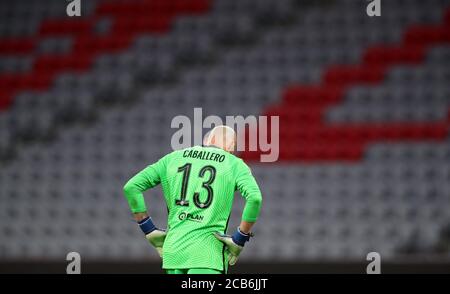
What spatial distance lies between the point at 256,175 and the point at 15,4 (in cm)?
524

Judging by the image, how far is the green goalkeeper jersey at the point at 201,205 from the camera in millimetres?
5477

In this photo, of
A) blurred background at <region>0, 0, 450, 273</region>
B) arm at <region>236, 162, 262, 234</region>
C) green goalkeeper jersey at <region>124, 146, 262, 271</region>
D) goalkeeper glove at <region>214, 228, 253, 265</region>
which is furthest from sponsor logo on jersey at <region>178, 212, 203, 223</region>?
blurred background at <region>0, 0, 450, 273</region>

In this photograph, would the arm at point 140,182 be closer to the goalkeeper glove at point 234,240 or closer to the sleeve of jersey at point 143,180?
the sleeve of jersey at point 143,180

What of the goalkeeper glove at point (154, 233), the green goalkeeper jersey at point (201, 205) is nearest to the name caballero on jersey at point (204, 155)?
the green goalkeeper jersey at point (201, 205)

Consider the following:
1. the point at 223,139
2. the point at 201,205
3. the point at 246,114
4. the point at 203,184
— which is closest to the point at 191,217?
the point at 201,205

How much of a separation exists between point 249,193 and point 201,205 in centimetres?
32

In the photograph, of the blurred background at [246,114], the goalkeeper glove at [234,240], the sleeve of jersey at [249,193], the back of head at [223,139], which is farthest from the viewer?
the blurred background at [246,114]

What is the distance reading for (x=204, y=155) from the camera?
557 centimetres

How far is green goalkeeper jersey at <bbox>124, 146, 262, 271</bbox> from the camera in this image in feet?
18.0

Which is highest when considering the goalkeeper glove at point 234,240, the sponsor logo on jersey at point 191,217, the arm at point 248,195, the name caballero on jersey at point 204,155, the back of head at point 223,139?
the back of head at point 223,139

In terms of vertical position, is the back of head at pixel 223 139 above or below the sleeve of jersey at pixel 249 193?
above

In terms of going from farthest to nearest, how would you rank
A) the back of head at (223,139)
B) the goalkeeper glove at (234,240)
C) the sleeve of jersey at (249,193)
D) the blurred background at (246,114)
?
1. the blurred background at (246,114)
2. the back of head at (223,139)
3. the goalkeeper glove at (234,240)
4. the sleeve of jersey at (249,193)

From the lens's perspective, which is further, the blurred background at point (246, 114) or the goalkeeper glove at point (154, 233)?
the blurred background at point (246, 114)

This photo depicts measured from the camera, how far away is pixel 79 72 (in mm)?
13953
